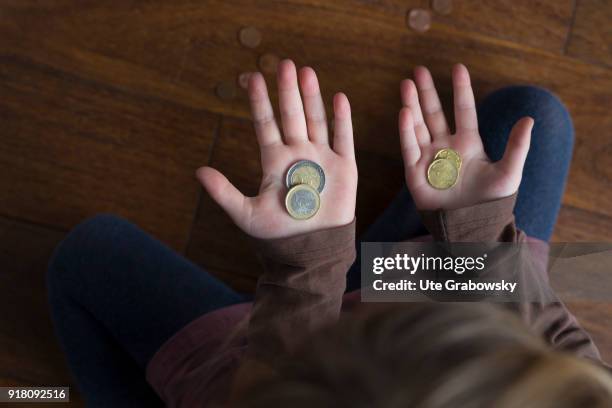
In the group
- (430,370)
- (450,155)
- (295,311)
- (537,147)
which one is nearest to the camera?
(430,370)

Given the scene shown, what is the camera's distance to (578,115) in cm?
118

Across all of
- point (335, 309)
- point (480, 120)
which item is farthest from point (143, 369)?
point (480, 120)

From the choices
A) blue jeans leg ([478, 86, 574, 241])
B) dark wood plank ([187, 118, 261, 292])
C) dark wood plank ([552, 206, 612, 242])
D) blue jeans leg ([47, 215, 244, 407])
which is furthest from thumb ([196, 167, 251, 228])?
dark wood plank ([552, 206, 612, 242])

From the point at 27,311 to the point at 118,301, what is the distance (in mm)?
292

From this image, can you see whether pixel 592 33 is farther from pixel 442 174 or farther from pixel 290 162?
Result: pixel 290 162

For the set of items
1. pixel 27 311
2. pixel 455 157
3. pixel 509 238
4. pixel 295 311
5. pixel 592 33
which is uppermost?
pixel 592 33

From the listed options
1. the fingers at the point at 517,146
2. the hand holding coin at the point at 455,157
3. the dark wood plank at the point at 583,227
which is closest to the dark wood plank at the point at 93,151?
the hand holding coin at the point at 455,157

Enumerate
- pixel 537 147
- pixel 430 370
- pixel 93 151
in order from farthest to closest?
1. pixel 93 151
2. pixel 537 147
3. pixel 430 370

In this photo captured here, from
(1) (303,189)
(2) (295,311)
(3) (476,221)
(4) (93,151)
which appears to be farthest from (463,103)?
(4) (93,151)

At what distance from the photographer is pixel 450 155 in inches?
34.7

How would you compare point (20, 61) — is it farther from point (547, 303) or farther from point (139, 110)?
point (547, 303)

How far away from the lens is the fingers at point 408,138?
0.88 m

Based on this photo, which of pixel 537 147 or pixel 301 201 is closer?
pixel 301 201

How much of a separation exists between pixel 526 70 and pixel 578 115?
0.45ft
